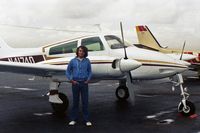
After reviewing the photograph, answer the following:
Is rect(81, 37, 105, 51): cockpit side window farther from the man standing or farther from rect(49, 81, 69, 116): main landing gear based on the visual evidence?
the man standing

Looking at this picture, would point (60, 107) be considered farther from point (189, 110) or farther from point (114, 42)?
point (189, 110)

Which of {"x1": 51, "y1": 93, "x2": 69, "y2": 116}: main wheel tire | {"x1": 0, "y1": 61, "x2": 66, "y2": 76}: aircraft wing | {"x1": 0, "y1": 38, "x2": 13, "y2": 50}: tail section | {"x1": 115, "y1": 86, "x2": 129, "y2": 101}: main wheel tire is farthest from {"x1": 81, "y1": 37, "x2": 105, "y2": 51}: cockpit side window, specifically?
{"x1": 0, "y1": 38, "x2": 13, "y2": 50}: tail section

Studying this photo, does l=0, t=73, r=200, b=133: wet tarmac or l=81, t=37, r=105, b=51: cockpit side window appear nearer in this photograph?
l=0, t=73, r=200, b=133: wet tarmac

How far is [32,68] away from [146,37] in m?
25.0

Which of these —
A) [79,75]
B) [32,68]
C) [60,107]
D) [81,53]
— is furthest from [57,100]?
[81,53]

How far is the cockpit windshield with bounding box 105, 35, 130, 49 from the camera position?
36.4 ft

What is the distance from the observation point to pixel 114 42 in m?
11.3

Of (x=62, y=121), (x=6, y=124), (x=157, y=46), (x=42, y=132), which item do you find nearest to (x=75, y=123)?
(x=62, y=121)

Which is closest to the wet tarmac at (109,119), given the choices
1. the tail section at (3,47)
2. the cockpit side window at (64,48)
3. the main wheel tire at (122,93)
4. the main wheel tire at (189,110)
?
the main wheel tire at (189,110)

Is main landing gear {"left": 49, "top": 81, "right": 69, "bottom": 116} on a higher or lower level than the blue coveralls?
lower

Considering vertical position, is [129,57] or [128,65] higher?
[129,57]

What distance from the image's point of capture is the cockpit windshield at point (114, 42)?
36.4 ft

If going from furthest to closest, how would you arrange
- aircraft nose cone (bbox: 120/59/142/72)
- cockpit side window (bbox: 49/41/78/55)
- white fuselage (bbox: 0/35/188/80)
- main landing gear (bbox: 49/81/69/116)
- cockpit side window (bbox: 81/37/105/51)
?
cockpit side window (bbox: 49/41/78/55) < cockpit side window (bbox: 81/37/105/51) < main landing gear (bbox: 49/81/69/116) < white fuselage (bbox: 0/35/188/80) < aircraft nose cone (bbox: 120/59/142/72)

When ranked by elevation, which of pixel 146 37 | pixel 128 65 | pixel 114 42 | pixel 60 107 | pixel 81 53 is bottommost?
pixel 60 107
